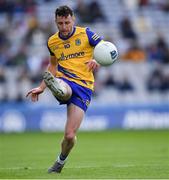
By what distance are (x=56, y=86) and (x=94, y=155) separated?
5.61 meters

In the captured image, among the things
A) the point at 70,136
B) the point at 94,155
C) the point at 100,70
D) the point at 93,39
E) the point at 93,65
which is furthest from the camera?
the point at 100,70

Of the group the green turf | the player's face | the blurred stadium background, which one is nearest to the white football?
the player's face

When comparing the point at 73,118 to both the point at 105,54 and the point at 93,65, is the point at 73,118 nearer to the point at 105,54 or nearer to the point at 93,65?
the point at 93,65

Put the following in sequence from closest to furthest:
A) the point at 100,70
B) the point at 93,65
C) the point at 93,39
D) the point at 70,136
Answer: the point at 93,65 → the point at 70,136 → the point at 93,39 → the point at 100,70

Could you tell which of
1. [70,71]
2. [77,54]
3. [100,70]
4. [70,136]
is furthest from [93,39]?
[100,70]

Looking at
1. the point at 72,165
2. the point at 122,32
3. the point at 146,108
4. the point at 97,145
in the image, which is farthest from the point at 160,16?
the point at 72,165

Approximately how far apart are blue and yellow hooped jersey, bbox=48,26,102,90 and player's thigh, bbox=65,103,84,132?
1.38 feet

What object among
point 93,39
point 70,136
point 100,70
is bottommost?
point 100,70

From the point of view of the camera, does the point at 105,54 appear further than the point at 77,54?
No

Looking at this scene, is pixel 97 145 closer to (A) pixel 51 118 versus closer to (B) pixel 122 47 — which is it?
(A) pixel 51 118

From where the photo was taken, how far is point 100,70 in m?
28.8

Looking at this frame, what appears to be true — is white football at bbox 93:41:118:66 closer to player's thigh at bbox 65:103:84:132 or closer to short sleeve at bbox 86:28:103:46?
short sleeve at bbox 86:28:103:46

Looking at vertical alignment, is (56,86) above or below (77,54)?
below

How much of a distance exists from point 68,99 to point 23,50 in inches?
669
